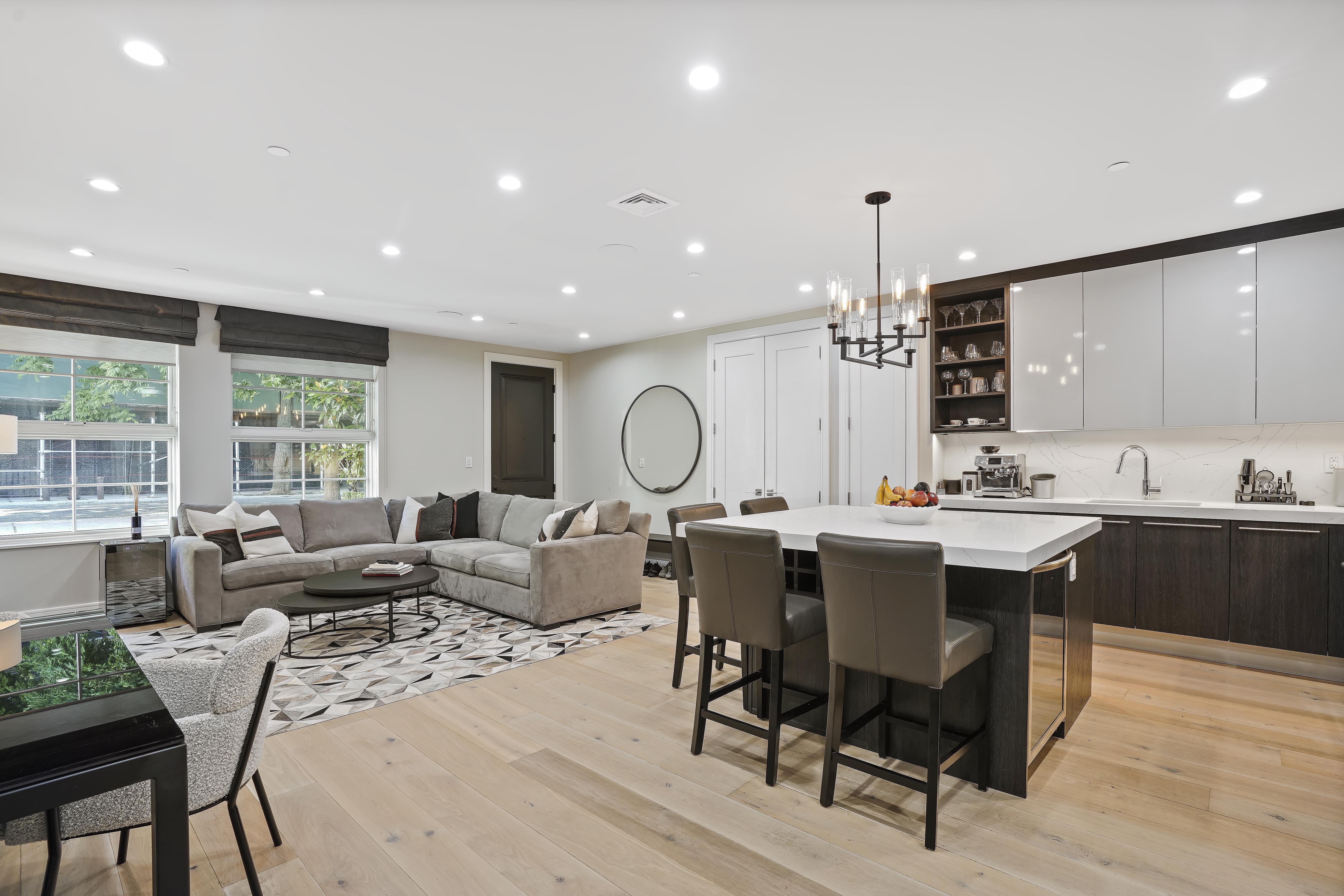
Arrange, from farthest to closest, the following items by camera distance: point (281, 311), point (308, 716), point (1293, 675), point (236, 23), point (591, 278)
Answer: point (281, 311)
point (591, 278)
point (1293, 675)
point (308, 716)
point (236, 23)

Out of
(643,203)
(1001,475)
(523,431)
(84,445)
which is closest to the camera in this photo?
(643,203)

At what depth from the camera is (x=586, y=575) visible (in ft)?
15.8

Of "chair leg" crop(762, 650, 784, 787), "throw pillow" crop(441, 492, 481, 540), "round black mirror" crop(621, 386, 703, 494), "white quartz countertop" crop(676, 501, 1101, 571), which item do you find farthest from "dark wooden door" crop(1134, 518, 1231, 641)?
"throw pillow" crop(441, 492, 481, 540)

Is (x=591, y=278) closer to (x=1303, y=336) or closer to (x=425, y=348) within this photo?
(x=425, y=348)

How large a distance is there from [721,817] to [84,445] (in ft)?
18.9

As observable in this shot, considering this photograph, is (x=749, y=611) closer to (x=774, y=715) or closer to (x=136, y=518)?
(x=774, y=715)

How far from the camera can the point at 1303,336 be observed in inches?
144

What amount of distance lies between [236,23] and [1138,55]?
284 centimetres

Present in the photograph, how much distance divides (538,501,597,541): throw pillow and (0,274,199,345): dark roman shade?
3444 millimetres

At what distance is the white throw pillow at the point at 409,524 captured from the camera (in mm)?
6059

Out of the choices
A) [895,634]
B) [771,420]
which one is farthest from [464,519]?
[895,634]

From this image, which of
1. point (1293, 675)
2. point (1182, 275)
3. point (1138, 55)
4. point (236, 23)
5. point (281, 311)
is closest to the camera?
point (236, 23)

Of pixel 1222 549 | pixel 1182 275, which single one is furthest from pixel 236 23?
pixel 1222 549

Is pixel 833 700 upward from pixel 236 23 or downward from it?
downward
